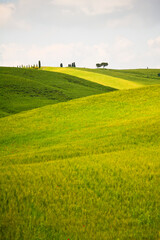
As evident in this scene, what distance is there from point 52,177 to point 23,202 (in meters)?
1.69

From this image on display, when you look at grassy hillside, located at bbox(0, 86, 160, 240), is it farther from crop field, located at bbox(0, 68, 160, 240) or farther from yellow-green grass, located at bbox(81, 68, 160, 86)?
yellow-green grass, located at bbox(81, 68, 160, 86)

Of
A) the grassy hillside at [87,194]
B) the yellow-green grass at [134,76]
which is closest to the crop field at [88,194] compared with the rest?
the grassy hillside at [87,194]

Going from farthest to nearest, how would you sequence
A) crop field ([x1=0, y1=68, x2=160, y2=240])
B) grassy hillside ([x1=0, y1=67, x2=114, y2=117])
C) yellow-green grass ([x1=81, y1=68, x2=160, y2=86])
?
yellow-green grass ([x1=81, y1=68, x2=160, y2=86]) < grassy hillside ([x1=0, y1=67, x2=114, y2=117]) < crop field ([x1=0, y1=68, x2=160, y2=240])

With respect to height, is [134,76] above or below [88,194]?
above

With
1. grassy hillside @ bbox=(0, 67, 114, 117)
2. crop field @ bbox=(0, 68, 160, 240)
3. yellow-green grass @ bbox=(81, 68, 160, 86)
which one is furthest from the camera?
yellow-green grass @ bbox=(81, 68, 160, 86)

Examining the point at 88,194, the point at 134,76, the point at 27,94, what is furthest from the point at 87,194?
the point at 134,76

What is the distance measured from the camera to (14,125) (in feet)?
75.9

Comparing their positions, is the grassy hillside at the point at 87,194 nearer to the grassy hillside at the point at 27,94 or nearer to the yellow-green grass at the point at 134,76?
the grassy hillside at the point at 27,94

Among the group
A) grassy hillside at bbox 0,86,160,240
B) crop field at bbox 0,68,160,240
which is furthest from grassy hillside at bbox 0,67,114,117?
grassy hillside at bbox 0,86,160,240

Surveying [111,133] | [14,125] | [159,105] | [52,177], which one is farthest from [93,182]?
[159,105]

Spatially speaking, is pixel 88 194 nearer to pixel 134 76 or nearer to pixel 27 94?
pixel 27 94

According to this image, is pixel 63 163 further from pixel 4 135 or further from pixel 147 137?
pixel 4 135

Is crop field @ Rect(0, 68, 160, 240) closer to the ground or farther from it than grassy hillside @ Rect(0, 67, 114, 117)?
closer to the ground

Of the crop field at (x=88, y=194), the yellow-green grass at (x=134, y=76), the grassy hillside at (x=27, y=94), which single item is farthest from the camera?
the yellow-green grass at (x=134, y=76)
